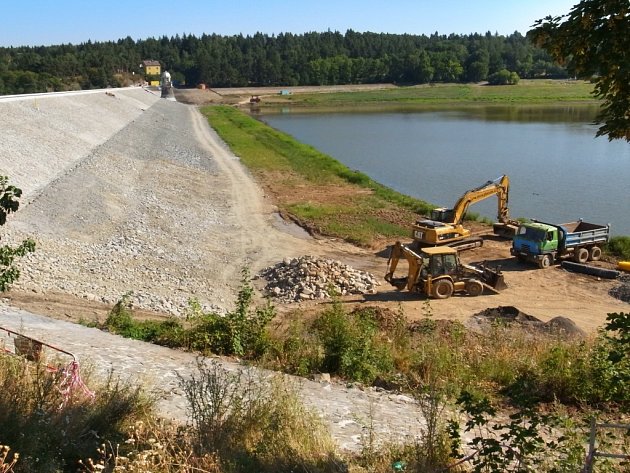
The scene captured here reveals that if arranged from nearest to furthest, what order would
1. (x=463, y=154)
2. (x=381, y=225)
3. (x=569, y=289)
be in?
(x=569, y=289), (x=381, y=225), (x=463, y=154)

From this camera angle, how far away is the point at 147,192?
32.8 metres

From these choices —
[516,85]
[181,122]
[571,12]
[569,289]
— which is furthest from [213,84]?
[571,12]

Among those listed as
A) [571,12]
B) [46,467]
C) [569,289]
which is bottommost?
[569,289]

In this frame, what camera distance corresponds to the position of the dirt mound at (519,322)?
15.8 meters

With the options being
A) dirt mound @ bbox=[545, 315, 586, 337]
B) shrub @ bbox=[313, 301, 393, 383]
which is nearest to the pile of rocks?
dirt mound @ bbox=[545, 315, 586, 337]

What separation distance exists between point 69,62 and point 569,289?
419 ft

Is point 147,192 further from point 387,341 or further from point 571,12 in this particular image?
point 571,12

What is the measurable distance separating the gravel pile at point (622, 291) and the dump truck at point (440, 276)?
3398mm

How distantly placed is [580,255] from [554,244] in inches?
48.5

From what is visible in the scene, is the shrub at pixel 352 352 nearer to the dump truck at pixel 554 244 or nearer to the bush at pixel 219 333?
the bush at pixel 219 333

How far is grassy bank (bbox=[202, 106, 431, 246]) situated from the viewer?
2825 cm

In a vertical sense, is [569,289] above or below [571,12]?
below

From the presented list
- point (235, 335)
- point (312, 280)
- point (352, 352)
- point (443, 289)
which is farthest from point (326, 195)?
point (352, 352)

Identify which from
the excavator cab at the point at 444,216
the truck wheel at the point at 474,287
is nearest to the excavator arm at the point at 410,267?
the truck wheel at the point at 474,287
